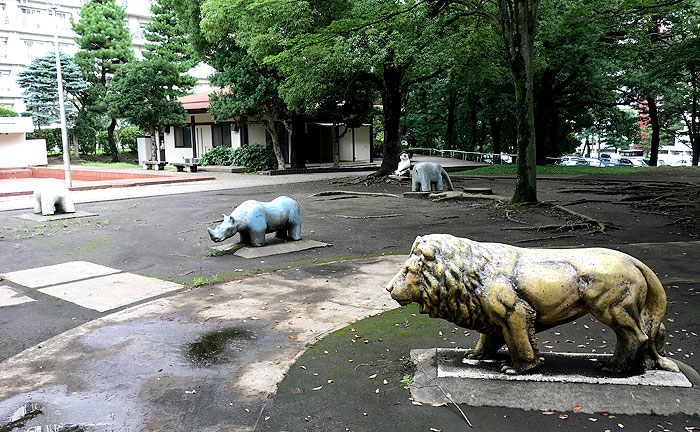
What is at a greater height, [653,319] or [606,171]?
[606,171]

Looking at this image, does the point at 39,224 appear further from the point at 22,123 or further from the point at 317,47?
the point at 22,123

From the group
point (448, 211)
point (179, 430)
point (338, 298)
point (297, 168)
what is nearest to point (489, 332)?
point (179, 430)

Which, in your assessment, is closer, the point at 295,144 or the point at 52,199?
the point at 52,199

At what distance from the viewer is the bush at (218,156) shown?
114 feet

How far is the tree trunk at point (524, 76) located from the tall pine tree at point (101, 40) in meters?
32.3

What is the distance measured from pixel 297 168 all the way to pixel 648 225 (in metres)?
23.0

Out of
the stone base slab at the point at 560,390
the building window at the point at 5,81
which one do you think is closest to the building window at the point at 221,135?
the building window at the point at 5,81

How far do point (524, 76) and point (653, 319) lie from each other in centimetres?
1173

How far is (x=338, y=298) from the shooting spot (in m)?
7.03

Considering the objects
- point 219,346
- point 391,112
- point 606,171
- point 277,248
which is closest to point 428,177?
point 391,112

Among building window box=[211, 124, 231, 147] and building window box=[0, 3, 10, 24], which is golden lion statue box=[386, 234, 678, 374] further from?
building window box=[0, 3, 10, 24]

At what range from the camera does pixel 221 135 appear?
3759 cm

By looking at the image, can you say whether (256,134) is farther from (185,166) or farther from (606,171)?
(606,171)

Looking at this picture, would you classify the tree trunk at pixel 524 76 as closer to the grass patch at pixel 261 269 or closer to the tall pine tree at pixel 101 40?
the grass patch at pixel 261 269
